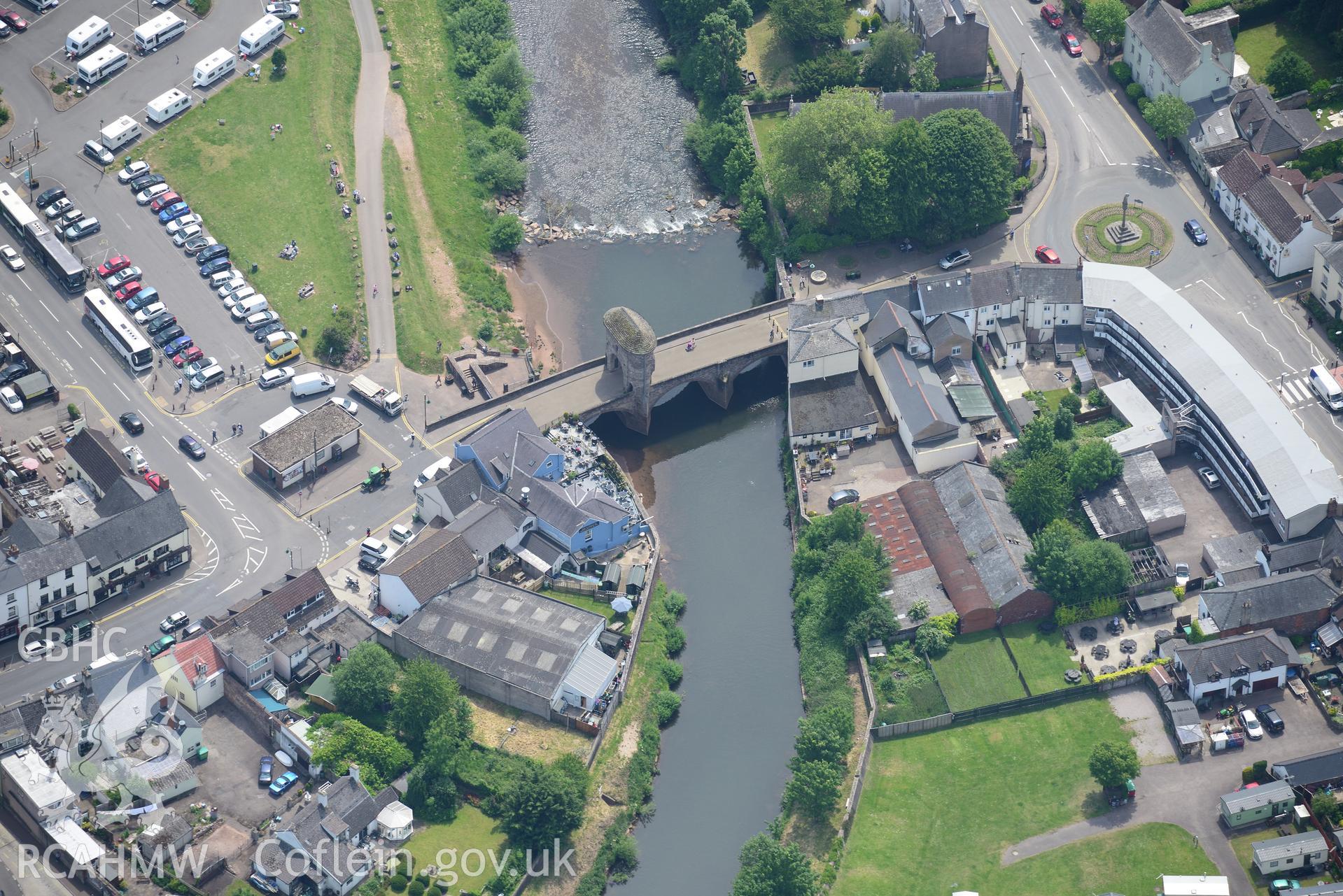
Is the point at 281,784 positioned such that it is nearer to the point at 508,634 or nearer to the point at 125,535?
the point at 508,634

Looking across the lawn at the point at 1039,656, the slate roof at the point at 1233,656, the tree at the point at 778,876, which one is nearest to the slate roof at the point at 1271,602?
the slate roof at the point at 1233,656

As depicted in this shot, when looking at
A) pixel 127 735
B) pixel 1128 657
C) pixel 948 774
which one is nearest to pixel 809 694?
pixel 948 774

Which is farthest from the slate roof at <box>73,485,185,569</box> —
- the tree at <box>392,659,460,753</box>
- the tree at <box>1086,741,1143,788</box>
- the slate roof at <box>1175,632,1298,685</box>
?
the slate roof at <box>1175,632,1298,685</box>

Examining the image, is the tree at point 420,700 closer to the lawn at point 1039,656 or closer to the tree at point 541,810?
the tree at point 541,810

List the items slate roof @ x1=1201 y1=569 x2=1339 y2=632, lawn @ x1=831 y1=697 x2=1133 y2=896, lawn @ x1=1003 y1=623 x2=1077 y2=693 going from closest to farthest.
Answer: lawn @ x1=831 y1=697 x2=1133 y2=896
slate roof @ x1=1201 y1=569 x2=1339 y2=632
lawn @ x1=1003 y1=623 x2=1077 y2=693

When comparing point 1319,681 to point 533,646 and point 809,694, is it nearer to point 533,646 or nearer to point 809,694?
point 809,694

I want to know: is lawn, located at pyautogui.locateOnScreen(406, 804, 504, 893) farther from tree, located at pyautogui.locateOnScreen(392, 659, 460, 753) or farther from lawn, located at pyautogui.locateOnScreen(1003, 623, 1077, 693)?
lawn, located at pyautogui.locateOnScreen(1003, 623, 1077, 693)
